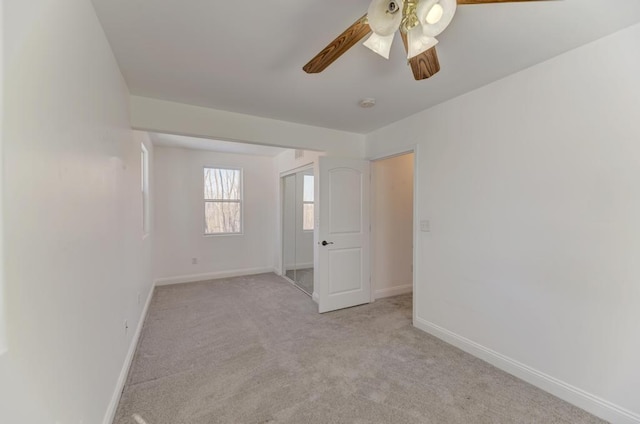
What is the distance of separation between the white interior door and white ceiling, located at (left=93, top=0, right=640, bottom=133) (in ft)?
3.53

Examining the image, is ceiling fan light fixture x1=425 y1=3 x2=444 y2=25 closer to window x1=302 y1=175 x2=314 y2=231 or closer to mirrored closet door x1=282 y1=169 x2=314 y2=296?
window x1=302 y1=175 x2=314 y2=231

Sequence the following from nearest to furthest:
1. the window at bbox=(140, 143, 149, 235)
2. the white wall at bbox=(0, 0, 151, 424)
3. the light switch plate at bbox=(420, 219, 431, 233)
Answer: the white wall at bbox=(0, 0, 151, 424) → the light switch plate at bbox=(420, 219, 431, 233) → the window at bbox=(140, 143, 149, 235)

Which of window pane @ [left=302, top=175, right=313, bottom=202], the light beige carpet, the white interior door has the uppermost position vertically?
window pane @ [left=302, top=175, right=313, bottom=202]

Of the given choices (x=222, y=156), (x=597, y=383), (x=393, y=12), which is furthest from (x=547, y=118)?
(x=222, y=156)

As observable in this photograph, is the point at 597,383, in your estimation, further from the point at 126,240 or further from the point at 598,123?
the point at 126,240

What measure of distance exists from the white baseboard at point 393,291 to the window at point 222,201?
2.96 m

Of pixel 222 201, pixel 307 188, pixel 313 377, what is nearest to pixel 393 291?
pixel 313 377

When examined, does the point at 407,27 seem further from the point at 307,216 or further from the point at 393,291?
the point at 307,216

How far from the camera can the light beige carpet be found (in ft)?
5.60

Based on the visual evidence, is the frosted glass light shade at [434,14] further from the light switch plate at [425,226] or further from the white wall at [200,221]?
the white wall at [200,221]

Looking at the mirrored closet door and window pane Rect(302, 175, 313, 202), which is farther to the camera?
the mirrored closet door

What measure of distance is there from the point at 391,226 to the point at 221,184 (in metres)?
3.32

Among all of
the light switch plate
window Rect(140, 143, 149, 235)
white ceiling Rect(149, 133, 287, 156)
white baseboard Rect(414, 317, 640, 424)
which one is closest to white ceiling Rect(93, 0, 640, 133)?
the light switch plate

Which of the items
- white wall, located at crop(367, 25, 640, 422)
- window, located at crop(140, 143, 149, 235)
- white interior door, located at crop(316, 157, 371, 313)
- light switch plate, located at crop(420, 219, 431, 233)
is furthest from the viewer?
window, located at crop(140, 143, 149, 235)
